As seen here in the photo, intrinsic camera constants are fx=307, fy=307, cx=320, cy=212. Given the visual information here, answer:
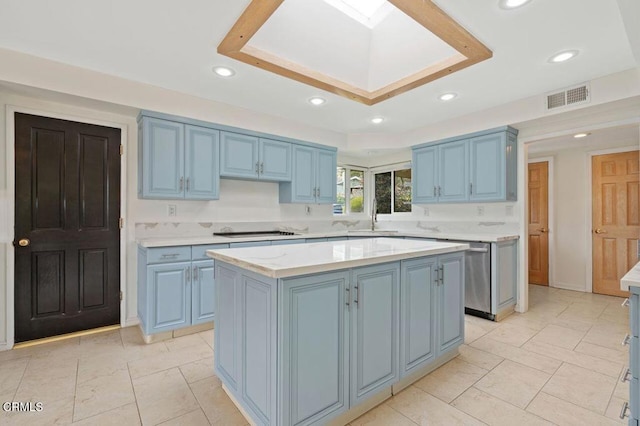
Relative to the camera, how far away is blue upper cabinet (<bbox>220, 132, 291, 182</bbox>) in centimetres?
359

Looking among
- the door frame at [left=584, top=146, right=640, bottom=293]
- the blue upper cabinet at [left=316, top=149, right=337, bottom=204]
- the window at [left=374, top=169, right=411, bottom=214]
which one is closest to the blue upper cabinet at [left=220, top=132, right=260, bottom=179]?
the blue upper cabinet at [left=316, top=149, right=337, bottom=204]

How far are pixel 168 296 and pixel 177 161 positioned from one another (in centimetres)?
137

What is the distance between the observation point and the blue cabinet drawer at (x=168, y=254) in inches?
111

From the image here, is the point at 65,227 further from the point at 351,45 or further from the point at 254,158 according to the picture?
the point at 351,45

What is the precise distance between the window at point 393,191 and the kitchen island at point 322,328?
313 centimetres

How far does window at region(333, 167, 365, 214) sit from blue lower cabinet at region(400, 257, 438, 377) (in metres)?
3.16

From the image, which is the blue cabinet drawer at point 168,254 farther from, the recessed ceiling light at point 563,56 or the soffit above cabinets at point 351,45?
the recessed ceiling light at point 563,56

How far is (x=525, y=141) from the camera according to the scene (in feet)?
12.2

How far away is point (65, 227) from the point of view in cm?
292

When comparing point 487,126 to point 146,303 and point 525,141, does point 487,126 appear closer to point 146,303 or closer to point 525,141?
point 525,141

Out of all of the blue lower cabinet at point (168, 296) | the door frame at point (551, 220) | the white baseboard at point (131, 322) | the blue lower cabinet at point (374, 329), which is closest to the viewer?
the blue lower cabinet at point (374, 329)

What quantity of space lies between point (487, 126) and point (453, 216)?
1.32 metres

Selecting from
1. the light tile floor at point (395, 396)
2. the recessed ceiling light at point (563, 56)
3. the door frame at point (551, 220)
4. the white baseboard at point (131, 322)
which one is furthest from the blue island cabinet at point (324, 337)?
the door frame at point (551, 220)

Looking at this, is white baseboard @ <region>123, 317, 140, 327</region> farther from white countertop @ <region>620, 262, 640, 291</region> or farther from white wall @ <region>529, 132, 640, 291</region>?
white wall @ <region>529, 132, 640, 291</region>
